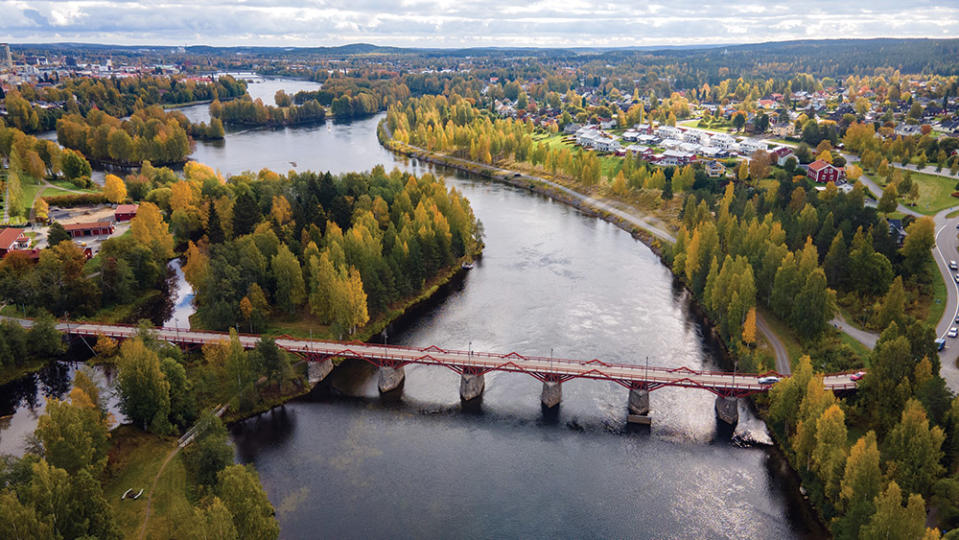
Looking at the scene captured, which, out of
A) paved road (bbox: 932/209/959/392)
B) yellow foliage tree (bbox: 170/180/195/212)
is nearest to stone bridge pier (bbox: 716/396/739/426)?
paved road (bbox: 932/209/959/392)

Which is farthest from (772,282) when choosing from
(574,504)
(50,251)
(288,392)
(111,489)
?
(50,251)

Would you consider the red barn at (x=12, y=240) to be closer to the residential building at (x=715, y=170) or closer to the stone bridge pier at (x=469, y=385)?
the stone bridge pier at (x=469, y=385)

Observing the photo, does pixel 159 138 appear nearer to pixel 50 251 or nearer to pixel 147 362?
pixel 50 251

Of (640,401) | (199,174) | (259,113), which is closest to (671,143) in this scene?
(199,174)

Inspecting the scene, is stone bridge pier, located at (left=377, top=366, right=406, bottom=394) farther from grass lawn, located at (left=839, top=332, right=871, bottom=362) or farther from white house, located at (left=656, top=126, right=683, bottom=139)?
white house, located at (left=656, top=126, right=683, bottom=139)

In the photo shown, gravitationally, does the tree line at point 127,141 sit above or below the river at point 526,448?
above

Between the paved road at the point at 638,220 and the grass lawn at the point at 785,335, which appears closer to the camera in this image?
the grass lawn at the point at 785,335

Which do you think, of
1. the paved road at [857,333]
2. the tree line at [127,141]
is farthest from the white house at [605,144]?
the tree line at [127,141]

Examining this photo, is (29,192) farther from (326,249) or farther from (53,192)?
(326,249)
